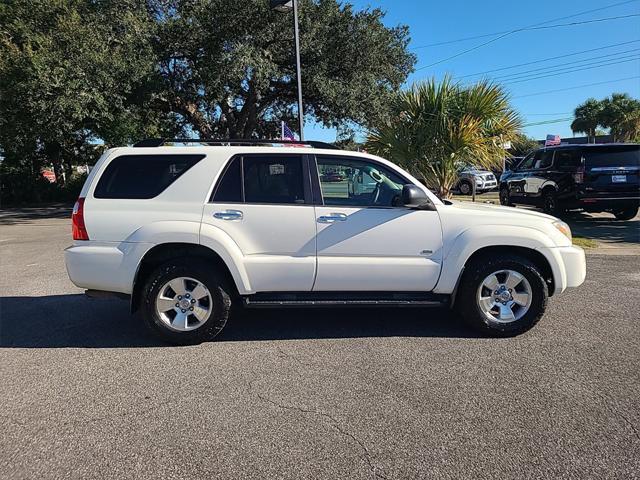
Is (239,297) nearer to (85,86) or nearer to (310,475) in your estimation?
(310,475)

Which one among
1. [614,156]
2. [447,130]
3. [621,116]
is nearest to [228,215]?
[447,130]

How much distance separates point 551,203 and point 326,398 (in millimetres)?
11475

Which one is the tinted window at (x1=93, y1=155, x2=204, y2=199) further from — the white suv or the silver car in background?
the silver car in background

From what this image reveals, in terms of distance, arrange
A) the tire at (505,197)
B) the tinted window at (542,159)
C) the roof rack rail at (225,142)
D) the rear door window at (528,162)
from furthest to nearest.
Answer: the tire at (505,197), the rear door window at (528,162), the tinted window at (542,159), the roof rack rail at (225,142)

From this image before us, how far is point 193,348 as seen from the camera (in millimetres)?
4730

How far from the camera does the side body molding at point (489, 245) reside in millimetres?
4777

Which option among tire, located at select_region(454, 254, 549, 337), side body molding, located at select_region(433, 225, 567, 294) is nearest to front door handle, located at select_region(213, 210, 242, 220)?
side body molding, located at select_region(433, 225, 567, 294)

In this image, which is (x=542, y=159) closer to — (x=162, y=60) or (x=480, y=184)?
(x=162, y=60)

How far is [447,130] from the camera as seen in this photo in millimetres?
9578

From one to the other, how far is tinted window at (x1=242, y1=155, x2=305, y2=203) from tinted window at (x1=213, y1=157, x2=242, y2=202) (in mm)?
61

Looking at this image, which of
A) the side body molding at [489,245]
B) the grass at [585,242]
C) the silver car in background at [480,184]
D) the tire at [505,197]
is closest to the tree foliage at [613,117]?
the silver car in background at [480,184]

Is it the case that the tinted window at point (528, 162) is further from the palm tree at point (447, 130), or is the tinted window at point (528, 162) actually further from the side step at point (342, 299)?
the side step at point (342, 299)

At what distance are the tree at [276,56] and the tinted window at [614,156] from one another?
696 cm

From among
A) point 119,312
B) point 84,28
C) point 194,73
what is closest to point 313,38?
point 194,73
